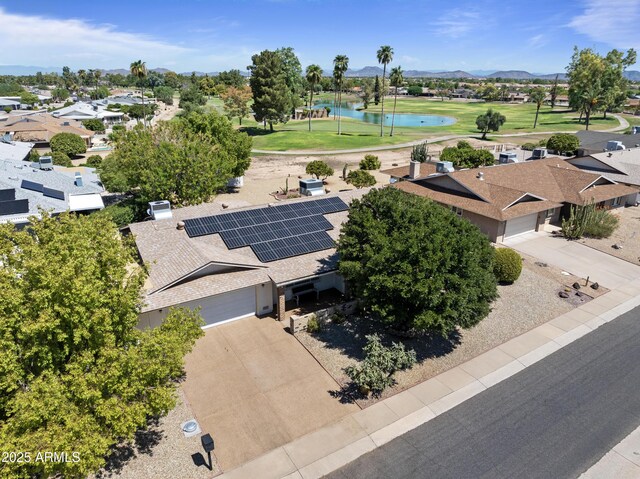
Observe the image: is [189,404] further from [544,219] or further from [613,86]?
[613,86]

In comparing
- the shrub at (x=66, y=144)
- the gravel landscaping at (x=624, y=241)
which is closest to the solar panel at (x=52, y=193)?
the shrub at (x=66, y=144)

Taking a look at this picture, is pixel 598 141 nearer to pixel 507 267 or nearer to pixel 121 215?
pixel 507 267

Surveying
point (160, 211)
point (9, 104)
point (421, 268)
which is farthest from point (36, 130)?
point (421, 268)

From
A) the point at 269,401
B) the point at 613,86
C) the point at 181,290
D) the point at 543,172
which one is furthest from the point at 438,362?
the point at 613,86

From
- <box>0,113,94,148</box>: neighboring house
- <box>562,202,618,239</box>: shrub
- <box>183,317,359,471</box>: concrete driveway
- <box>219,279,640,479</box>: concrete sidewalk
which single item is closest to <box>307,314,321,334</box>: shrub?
<box>183,317,359,471</box>: concrete driveway

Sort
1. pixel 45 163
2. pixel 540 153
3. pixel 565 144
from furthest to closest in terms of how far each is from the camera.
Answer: pixel 565 144 < pixel 540 153 < pixel 45 163

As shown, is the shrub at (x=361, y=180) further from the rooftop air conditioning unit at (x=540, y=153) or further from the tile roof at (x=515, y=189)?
the rooftop air conditioning unit at (x=540, y=153)

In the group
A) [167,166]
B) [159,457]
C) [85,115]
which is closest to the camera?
[159,457]

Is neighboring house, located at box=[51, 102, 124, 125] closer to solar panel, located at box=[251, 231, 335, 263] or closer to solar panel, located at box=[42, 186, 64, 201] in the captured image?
solar panel, located at box=[42, 186, 64, 201]

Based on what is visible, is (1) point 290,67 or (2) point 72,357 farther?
(1) point 290,67
